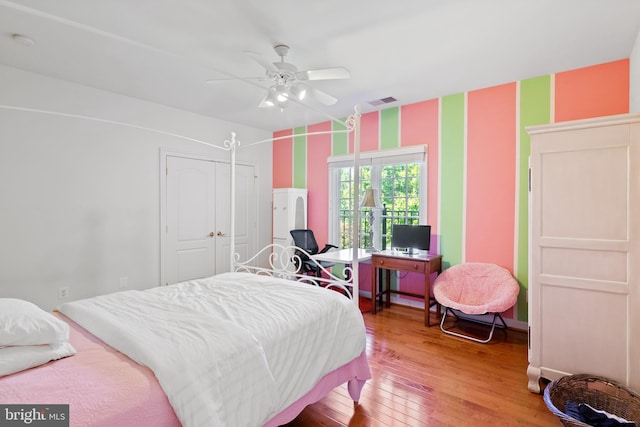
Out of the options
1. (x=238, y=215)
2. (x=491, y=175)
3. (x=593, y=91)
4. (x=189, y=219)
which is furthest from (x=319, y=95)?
(x=238, y=215)

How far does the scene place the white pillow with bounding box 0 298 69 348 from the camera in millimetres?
1253

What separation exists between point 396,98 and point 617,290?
2.80 meters

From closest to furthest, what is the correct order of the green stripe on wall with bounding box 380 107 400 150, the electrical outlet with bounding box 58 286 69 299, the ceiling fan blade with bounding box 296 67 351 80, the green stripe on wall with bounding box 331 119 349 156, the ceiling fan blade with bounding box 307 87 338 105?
the ceiling fan blade with bounding box 296 67 351 80 → the ceiling fan blade with bounding box 307 87 338 105 → the electrical outlet with bounding box 58 286 69 299 → the green stripe on wall with bounding box 380 107 400 150 → the green stripe on wall with bounding box 331 119 349 156

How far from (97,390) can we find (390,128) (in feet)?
13.2

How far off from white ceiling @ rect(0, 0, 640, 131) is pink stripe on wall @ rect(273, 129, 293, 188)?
6.26ft

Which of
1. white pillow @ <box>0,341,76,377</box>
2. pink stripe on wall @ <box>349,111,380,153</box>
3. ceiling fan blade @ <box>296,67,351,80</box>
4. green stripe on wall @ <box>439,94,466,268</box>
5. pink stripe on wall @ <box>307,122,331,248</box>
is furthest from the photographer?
pink stripe on wall @ <box>307,122,331,248</box>

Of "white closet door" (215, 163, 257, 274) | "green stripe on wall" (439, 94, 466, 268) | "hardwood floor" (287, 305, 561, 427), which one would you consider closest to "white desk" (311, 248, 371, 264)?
"hardwood floor" (287, 305, 561, 427)

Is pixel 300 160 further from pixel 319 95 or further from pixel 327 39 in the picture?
pixel 327 39

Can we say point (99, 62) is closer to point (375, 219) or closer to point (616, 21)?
point (375, 219)

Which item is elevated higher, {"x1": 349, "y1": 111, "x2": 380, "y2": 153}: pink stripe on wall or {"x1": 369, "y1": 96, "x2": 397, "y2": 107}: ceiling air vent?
{"x1": 369, "y1": 96, "x2": 397, "y2": 107}: ceiling air vent

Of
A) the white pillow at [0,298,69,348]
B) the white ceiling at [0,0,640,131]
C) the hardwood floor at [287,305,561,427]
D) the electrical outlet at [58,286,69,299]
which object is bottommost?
the hardwood floor at [287,305,561,427]

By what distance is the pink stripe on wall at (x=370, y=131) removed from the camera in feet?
14.5

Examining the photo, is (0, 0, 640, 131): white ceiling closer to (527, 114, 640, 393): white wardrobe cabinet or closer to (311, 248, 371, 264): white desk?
(527, 114, 640, 393): white wardrobe cabinet

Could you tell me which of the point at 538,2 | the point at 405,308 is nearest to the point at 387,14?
the point at 538,2
